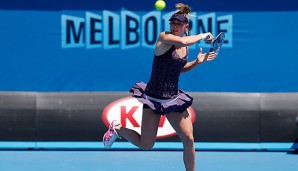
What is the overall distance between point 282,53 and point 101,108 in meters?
2.62

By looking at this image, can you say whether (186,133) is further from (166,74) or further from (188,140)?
(166,74)

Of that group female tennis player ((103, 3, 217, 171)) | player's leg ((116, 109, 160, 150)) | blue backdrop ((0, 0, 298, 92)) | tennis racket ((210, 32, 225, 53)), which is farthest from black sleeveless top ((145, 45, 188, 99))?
blue backdrop ((0, 0, 298, 92))

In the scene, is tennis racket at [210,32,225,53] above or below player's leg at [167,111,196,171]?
above

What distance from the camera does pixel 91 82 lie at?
9141 mm
